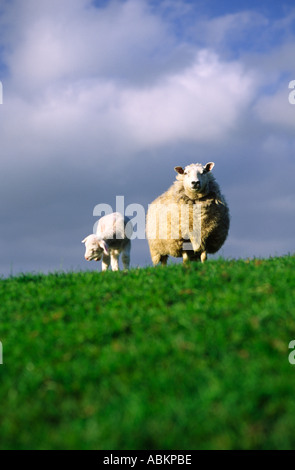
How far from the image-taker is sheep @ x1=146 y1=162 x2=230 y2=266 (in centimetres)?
1491

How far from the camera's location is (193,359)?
561 centimetres

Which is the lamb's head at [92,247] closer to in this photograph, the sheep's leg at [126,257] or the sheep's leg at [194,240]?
the sheep's leg at [126,257]

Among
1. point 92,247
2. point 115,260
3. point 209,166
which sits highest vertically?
point 209,166

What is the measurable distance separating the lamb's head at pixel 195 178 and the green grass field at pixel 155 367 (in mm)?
6054

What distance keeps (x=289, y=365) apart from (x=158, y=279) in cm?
431

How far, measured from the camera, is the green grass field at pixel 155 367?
4484mm

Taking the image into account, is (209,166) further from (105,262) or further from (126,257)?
(105,262)

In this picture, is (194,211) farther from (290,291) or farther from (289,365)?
(289,365)

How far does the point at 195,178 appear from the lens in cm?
1456

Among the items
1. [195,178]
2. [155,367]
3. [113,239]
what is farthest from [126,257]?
[155,367]

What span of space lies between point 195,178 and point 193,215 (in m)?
1.11

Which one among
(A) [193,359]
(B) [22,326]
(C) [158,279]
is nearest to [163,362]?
(A) [193,359]

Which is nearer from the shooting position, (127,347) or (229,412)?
(229,412)

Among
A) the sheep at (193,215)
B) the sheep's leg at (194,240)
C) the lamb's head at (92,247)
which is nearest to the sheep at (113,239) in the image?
the lamb's head at (92,247)
